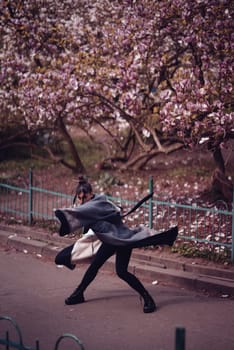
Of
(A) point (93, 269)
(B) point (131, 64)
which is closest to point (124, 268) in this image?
(A) point (93, 269)

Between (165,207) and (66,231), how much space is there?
174 inches

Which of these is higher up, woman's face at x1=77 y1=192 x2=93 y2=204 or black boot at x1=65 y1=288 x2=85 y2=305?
woman's face at x1=77 y1=192 x2=93 y2=204

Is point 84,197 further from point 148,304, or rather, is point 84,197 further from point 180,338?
point 180,338

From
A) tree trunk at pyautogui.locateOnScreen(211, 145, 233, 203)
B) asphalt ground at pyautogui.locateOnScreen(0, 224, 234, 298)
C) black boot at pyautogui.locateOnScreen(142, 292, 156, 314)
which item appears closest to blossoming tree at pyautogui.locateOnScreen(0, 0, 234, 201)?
tree trunk at pyautogui.locateOnScreen(211, 145, 233, 203)

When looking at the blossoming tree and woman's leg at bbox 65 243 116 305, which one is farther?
the blossoming tree

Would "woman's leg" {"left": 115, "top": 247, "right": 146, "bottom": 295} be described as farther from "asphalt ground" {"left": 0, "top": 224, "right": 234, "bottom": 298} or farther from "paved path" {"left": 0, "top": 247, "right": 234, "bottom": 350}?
"asphalt ground" {"left": 0, "top": 224, "right": 234, "bottom": 298}

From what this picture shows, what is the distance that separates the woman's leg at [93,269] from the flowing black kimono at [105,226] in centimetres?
22

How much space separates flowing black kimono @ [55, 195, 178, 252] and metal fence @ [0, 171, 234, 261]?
1675 mm

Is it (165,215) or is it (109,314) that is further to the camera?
(165,215)

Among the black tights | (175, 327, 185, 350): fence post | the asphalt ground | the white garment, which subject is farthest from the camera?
the asphalt ground

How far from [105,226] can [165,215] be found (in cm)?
391

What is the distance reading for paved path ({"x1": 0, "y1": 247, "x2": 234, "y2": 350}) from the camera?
20.2 ft

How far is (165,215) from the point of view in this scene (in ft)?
34.9

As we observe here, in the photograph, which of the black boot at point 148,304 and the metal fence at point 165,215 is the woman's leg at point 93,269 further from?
the metal fence at point 165,215
